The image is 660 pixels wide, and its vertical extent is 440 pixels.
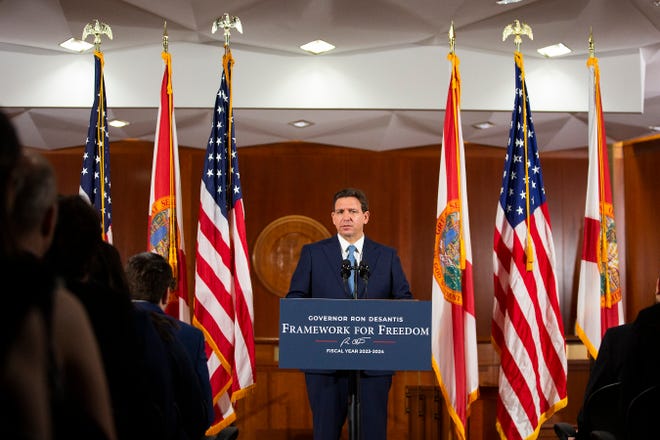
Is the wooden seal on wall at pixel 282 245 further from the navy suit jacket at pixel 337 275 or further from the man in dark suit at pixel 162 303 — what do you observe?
the man in dark suit at pixel 162 303

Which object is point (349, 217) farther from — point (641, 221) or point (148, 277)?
point (641, 221)

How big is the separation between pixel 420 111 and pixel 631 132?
228cm

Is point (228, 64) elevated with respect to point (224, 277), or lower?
elevated

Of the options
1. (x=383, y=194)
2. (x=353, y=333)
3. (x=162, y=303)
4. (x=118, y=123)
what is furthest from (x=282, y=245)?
(x=162, y=303)

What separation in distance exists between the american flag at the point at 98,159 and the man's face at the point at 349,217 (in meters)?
1.88

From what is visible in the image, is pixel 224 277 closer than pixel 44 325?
No

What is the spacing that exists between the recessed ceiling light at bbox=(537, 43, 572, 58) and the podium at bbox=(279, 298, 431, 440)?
10.9 feet

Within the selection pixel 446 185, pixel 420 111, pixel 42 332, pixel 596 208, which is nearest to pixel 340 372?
pixel 446 185

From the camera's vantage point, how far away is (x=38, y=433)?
1.13 meters

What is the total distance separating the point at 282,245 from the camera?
8148mm

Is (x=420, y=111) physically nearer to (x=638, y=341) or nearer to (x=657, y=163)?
(x=657, y=163)

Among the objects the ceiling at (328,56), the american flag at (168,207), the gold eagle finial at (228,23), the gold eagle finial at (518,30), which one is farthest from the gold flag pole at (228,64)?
the gold eagle finial at (518,30)

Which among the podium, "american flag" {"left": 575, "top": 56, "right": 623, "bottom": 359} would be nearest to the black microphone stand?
the podium

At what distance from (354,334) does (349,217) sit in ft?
3.18
